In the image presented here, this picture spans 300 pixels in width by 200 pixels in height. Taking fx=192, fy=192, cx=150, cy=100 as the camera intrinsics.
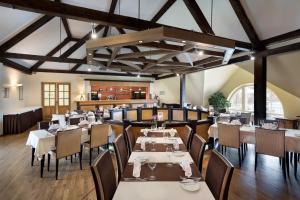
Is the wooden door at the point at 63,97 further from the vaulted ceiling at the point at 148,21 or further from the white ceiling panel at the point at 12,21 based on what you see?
the white ceiling panel at the point at 12,21

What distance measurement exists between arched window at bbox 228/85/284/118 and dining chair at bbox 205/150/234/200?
334 inches

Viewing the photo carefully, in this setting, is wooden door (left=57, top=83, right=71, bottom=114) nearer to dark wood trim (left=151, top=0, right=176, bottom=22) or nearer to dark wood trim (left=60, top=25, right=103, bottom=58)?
dark wood trim (left=60, top=25, right=103, bottom=58)

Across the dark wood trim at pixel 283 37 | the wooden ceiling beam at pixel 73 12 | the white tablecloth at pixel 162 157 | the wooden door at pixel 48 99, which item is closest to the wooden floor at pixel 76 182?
the white tablecloth at pixel 162 157

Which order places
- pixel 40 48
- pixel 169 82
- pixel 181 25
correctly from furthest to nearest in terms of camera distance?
pixel 169 82 < pixel 40 48 < pixel 181 25

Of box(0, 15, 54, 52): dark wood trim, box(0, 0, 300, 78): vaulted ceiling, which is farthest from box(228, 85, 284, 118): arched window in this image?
box(0, 15, 54, 52): dark wood trim

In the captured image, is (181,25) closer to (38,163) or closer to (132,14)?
(132,14)

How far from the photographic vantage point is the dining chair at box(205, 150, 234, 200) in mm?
1568

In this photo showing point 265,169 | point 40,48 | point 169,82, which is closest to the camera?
point 265,169

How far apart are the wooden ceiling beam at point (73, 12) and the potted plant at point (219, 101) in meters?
6.98

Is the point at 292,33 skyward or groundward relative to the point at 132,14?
groundward

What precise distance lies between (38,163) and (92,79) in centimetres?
890

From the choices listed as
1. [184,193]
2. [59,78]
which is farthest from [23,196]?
[59,78]

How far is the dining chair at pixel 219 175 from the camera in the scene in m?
1.57

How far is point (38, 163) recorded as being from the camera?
4609 mm
